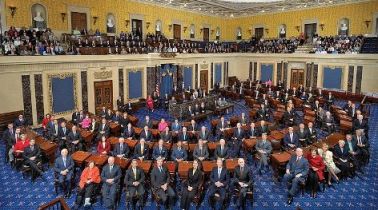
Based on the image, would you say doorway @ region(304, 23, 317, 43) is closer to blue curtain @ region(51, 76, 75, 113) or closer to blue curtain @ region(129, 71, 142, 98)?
blue curtain @ region(129, 71, 142, 98)

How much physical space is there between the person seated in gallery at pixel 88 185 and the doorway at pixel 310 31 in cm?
2382

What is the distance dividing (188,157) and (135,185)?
2.65 metres

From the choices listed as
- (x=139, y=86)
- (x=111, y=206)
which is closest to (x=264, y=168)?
(x=111, y=206)

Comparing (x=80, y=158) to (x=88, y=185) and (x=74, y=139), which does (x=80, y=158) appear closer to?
(x=88, y=185)

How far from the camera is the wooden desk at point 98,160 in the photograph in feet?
27.0

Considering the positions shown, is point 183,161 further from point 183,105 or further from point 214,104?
point 214,104

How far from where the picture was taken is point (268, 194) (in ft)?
27.3

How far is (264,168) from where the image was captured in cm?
991

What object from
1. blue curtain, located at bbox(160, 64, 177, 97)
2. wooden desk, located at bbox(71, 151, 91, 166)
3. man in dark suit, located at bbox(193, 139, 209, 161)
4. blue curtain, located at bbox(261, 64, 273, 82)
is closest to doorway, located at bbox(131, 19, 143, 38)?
blue curtain, located at bbox(160, 64, 177, 97)

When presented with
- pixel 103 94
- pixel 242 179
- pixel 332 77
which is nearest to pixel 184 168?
pixel 242 179

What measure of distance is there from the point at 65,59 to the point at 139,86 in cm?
586

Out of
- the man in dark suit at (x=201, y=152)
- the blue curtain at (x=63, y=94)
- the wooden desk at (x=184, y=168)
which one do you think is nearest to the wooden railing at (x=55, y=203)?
the wooden desk at (x=184, y=168)

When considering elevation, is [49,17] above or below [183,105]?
above

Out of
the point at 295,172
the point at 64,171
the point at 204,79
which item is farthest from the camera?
the point at 204,79
